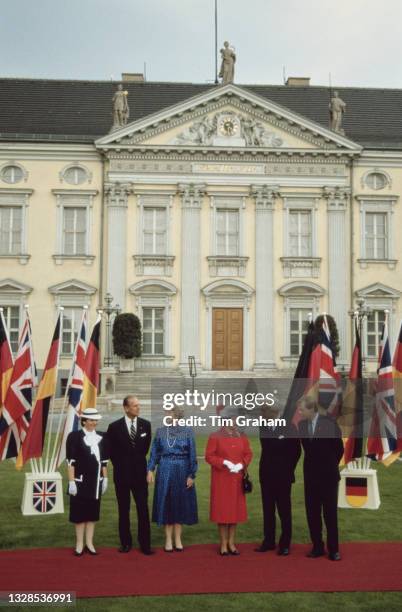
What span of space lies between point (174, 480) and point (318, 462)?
6.03ft

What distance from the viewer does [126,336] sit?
112 ft

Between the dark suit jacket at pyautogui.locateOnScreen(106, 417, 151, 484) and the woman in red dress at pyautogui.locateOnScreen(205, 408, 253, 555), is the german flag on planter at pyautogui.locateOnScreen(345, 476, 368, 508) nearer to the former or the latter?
the woman in red dress at pyautogui.locateOnScreen(205, 408, 253, 555)

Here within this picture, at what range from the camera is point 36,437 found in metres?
14.1

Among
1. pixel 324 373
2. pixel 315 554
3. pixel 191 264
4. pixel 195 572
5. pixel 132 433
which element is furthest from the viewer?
pixel 191 264

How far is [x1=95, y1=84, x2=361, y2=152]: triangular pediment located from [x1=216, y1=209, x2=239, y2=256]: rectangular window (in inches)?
114

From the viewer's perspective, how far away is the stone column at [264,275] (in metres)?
35.8

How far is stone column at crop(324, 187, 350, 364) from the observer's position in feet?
119

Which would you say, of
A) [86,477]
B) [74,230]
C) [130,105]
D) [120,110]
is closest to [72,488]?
[86,477]

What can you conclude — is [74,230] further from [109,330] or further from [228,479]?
[228,479]

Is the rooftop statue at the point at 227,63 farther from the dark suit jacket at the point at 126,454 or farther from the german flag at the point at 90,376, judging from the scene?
the dark suit jacket at the point at 126,454

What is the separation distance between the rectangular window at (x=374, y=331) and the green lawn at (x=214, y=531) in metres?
18.4

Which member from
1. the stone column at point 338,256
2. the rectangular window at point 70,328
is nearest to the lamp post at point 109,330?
the rectangular window at point 70,328

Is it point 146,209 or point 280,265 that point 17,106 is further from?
point 280,265

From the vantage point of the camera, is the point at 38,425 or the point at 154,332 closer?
the point at 38,425
